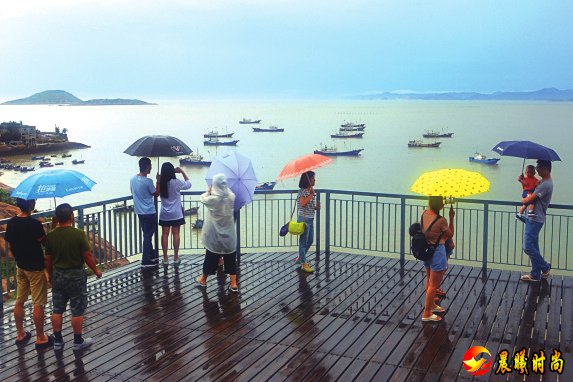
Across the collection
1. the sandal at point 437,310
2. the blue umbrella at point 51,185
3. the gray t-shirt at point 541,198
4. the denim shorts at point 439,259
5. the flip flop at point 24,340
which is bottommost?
the flip flop at point 24,340

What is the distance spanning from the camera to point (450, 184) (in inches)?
287

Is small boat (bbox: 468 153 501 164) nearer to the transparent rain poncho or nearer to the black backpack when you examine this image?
the transparent rain poncho

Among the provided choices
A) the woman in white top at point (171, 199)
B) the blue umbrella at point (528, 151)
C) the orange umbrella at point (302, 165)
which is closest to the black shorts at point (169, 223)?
the woman in white top at point (171, 199)

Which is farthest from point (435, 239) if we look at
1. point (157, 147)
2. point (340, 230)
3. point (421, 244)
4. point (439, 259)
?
point (157, 147)

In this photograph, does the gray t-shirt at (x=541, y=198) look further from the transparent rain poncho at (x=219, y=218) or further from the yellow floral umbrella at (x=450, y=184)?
the transparent rain poncho at (x=219, y=218)

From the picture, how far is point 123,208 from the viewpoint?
427 inches

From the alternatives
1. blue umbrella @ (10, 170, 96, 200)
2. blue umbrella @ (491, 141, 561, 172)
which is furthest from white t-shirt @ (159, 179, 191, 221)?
blue umbrella @ (491, 141, 561, 172)

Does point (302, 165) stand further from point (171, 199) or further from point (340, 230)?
point (340, 230)

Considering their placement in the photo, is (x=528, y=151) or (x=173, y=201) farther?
(x=173, y=201)

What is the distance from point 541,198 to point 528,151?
2.51 feet

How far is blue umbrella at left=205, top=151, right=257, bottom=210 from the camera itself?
375 inches

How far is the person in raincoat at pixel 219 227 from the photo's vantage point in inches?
339

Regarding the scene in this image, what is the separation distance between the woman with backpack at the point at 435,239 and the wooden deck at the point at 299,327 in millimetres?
334

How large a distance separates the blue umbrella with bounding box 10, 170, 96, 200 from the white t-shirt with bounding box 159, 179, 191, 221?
2248 mm
